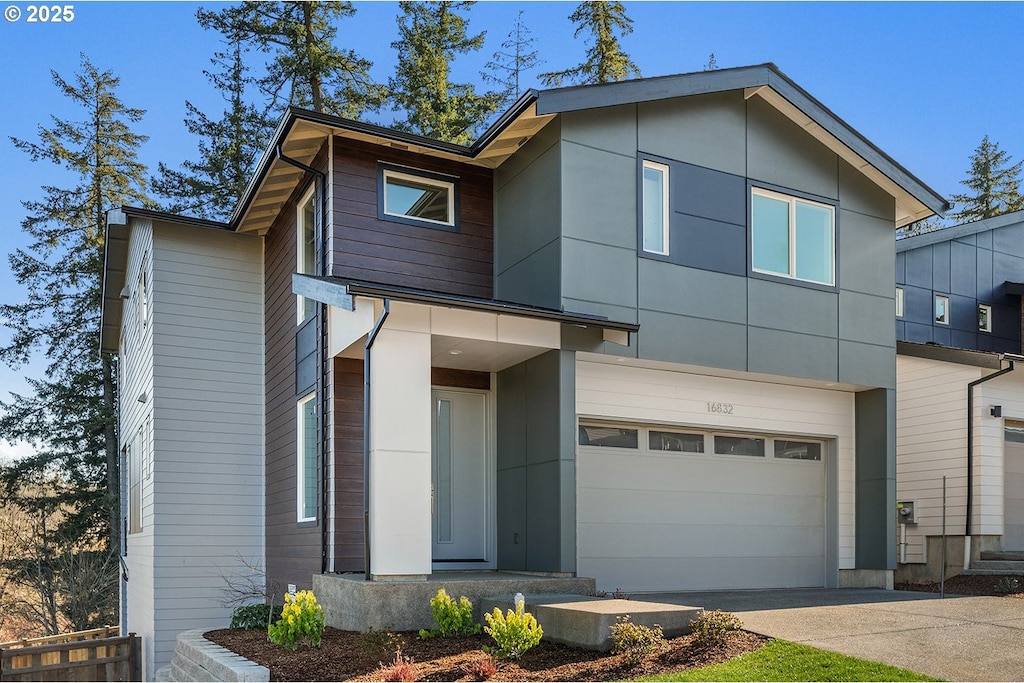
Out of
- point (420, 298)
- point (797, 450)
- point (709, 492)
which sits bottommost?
point (709, 492)

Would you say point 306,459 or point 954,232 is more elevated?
point 954,232

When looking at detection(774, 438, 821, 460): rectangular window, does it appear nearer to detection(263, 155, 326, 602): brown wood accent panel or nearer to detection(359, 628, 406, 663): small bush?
detection(263, 155, 326, 602): brown wood accent panel

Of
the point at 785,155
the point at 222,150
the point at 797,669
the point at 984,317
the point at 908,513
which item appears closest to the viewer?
the point at 797,669

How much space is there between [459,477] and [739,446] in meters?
4.07

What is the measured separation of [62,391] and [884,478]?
22.5m

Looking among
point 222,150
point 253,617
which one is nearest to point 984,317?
point 253,617

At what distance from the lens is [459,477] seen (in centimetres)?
1123

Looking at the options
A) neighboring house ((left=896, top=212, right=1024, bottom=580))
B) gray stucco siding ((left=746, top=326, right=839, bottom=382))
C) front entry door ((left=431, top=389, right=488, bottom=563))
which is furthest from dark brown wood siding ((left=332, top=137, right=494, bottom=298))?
neighboring house ((left=896, top=212, right=1024, bottom=580))

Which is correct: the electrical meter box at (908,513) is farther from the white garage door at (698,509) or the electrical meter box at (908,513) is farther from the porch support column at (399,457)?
the porch support column at (399,457)

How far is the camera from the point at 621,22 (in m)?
27.2

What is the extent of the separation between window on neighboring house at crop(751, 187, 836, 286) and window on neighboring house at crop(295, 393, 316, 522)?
6.16m

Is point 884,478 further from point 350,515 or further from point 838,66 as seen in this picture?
point 838,66

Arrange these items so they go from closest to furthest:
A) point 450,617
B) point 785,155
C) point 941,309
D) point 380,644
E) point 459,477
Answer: point 380,644 < point 450,617 < point 459,477 < point 785,155 < point 941,309

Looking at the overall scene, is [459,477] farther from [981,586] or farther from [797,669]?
[981,586]
